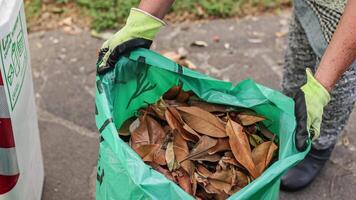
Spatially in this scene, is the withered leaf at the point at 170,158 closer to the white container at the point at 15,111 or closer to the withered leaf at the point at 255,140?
the withered leaf at the point at 255,140

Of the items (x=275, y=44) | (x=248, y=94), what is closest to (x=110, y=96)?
(x=248, y=94)

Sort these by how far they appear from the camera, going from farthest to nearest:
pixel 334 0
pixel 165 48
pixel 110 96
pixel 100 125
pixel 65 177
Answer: pixel 165 48, pixel 65 177, pixel 334 0, pixel 110 96, pixel 100 125

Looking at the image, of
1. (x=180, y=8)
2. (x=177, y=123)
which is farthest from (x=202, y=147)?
(x=180, y=8)

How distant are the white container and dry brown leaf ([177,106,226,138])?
49 centimetres

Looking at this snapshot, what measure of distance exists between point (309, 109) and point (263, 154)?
7.4 inches

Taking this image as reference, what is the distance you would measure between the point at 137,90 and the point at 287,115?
19.4 inches

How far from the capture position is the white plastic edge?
1.53 meters

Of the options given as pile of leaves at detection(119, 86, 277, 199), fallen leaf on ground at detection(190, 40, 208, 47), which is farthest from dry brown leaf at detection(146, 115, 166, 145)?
fallen leaf on ground at detection(190, 40, 208, 47)

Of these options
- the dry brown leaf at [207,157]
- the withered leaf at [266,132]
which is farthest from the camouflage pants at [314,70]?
the dry brown leaf at [207,157]

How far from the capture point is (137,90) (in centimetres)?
183

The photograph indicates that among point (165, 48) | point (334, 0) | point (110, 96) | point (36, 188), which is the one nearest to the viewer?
point (110, 96)

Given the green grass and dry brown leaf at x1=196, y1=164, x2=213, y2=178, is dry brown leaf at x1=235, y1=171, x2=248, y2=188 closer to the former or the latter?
dry brown leaf at x1=196, y1=164, x2=213, y2=178

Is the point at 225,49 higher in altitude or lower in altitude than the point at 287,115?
lower

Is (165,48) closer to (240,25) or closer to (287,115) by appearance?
(240,25)
